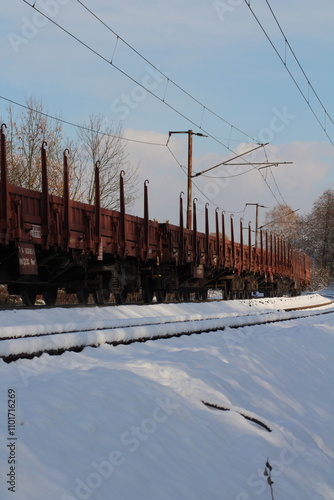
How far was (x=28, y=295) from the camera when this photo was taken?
587 inches

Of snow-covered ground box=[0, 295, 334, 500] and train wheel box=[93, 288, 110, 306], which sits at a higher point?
train wheel box=[93, 288, 110, 306]

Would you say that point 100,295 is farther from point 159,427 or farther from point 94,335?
point 159,427

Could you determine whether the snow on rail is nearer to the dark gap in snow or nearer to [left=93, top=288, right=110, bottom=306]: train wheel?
[left=93, top=288, right=110, bottom=306]: train wheel

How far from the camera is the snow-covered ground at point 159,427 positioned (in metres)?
3.52

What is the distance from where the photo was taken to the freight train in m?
12.1

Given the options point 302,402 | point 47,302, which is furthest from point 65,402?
point 47,302

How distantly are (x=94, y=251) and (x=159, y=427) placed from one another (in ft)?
32.5

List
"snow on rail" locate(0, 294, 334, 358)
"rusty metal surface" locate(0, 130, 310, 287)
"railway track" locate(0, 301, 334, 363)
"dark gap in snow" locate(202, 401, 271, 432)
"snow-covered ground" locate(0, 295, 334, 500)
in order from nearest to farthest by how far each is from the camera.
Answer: "snow-covered ground" locate(0, 295, 334, 500) < "dark gap in snow" locate(202, 401, 271, 432) < "railway track" locate(0, 301, 334, 363) < "snow on rail" locate(0, 294, 334, 358) < "rusty metal surface" locate(0, 130, 310, 287)

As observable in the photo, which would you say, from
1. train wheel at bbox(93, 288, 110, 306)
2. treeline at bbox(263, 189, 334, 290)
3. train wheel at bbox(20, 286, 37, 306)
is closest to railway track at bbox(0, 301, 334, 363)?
train wheel at bbox(93, 288, 110, 306)

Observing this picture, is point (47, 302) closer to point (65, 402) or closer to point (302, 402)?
point (302, 402)

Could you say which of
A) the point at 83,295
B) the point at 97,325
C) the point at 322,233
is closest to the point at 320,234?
the point at 322,233

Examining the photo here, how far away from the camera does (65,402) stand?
165 inches

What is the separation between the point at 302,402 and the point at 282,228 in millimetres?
99386

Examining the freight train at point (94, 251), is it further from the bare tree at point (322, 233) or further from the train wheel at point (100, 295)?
the bare tree at point (322, 233)
